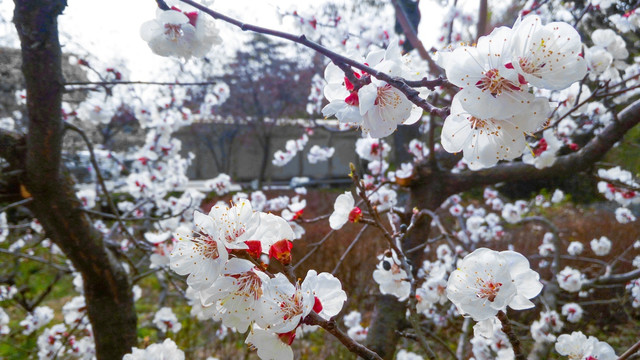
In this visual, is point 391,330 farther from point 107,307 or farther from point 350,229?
point 350,229

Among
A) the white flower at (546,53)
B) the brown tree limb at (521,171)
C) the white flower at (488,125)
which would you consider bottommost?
the white flower at (488,125)

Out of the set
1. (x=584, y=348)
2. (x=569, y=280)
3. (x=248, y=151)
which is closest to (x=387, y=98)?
(x=584, y=348)

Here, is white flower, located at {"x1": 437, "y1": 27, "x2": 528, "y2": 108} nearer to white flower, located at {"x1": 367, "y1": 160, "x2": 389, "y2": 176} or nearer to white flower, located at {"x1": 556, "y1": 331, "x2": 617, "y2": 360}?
white flower, located at {"x1": 556, "y1": 331, "x2": 617, "y2": 360}

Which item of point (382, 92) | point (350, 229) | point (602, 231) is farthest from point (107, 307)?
point (602, 231)

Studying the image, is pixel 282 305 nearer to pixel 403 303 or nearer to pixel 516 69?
pixel 516 69

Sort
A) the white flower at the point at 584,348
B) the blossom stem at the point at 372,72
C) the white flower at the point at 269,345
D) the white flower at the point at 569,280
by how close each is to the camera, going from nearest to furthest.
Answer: the blossom stem at the point at 372,72, the white flower at the point at 269,345, the white flower at the point at 584,348, the white flower at the point at 569,280

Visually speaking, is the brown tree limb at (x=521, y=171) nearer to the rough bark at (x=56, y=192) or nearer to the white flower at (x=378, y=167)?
the white flower at (x=378, y=167)

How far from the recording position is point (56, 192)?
1.73 meters

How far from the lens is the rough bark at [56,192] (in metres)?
1.38

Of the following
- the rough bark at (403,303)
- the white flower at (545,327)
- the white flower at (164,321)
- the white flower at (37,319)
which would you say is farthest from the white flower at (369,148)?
the white flower at (37,319)

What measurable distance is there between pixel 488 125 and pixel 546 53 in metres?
0.17

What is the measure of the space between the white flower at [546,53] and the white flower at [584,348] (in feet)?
2.79

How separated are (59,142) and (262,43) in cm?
1407

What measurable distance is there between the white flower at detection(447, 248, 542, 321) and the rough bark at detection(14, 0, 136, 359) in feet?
4.73
